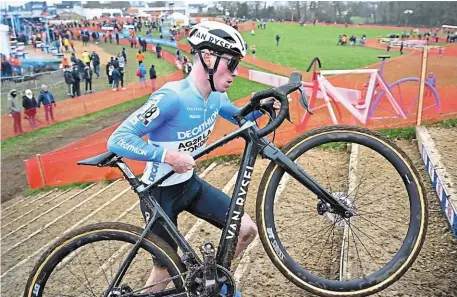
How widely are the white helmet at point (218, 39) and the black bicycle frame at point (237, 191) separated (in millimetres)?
537

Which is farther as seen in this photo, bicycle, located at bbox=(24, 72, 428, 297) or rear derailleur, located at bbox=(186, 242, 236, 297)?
rear derailleur, located at bbox=(186, 242, 236, 297)

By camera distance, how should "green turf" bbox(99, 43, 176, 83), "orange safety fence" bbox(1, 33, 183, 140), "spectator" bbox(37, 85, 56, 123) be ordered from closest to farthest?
"orange safety fence" bbox(1, 33, 183, 140)
"spectator" bbox(37, 85, 56, 123)
"green turf" bbox(99, 43, 176, 83)

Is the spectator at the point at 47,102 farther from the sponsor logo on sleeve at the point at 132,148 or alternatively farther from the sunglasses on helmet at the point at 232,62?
the sunglasses on helmet at the point at 232,62

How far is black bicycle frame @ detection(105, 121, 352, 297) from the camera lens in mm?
2932

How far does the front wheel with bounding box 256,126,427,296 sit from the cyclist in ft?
1.64

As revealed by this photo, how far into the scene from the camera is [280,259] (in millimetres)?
2975

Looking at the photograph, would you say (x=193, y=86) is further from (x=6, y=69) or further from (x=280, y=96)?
(x=6, y=69)

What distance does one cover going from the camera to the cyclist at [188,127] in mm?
2938

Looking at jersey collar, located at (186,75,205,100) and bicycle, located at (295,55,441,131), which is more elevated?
jersey collar, located at (186,75,205,100)

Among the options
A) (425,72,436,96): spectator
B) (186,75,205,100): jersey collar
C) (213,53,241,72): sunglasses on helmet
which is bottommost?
(425,72,436,96): spectator

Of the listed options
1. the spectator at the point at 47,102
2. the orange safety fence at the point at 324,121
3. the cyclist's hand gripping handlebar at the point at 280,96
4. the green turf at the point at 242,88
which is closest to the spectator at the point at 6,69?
the spectator at the point at 47,102

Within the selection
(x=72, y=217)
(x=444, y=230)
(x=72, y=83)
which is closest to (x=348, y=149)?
(x=444, y=230)

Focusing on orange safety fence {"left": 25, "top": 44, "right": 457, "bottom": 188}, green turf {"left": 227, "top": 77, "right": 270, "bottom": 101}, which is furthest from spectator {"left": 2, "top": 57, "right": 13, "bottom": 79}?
orange safety fence {"left": 25, "top": 44, "right": 457, "bottom": 188}

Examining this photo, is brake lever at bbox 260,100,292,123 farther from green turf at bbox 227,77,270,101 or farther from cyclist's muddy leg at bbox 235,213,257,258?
green turf at bbox 227,77,270,101
